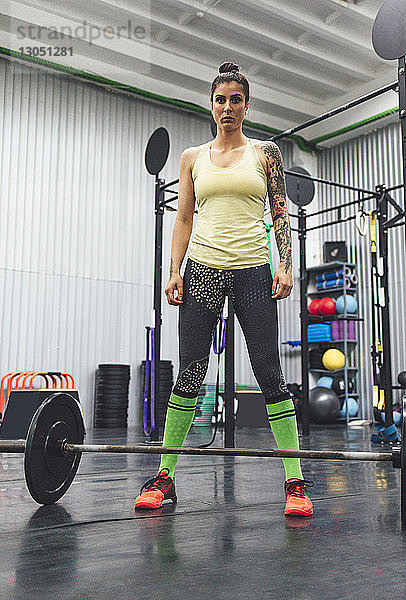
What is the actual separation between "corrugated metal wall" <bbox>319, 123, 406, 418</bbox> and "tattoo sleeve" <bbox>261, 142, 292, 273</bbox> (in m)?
6.26

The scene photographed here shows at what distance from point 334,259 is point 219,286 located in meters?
6.96

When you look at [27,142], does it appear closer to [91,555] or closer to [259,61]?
[259,61]

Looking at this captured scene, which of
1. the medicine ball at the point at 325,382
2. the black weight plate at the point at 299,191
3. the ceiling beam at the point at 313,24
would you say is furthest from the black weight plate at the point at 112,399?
the ceiling beam at the point at 313,24

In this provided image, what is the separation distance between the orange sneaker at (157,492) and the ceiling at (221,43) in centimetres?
574

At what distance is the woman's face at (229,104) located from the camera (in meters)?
1.88

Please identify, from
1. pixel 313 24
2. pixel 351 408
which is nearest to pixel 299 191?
pixel 313 24

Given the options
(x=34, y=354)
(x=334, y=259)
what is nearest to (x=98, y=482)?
(x=34, y=354)

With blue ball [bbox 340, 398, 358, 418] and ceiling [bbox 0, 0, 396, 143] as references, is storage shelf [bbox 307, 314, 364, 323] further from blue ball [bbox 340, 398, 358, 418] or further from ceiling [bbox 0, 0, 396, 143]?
ceiling [bbox 0, 0, 396, 143]

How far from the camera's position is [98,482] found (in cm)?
233

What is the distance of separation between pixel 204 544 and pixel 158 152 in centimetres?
340

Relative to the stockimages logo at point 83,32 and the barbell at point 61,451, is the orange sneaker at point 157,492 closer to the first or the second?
the barbell at point 61,451

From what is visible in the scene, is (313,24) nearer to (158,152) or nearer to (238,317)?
(158,152)

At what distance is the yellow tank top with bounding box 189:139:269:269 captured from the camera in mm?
1834

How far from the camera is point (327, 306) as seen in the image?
801 centimetres
